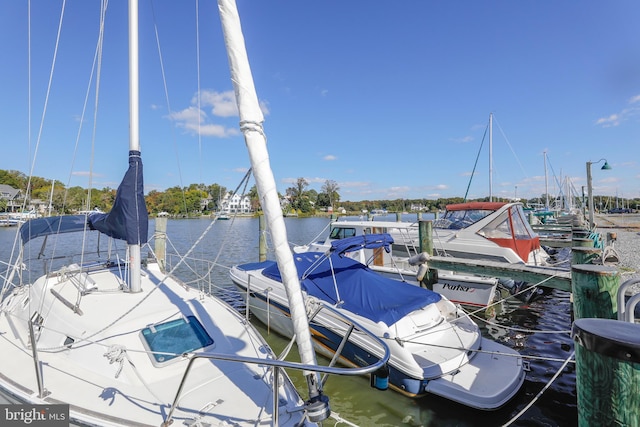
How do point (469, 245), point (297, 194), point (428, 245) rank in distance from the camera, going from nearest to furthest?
point (428, 245) → point (469, 245) → point (297, 194)

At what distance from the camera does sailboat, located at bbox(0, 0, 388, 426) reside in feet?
9.27

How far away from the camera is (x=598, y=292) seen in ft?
12.3

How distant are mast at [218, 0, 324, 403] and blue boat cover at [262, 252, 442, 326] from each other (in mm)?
2841

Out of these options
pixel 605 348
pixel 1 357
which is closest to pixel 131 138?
pixel 1 357

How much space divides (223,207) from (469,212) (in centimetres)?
1151

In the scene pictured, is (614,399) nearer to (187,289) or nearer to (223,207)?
(223,207)

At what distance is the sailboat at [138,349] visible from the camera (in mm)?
2826

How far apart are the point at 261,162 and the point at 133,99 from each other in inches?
133

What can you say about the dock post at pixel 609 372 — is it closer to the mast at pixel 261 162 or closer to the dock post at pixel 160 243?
the mast at pixel 261 162

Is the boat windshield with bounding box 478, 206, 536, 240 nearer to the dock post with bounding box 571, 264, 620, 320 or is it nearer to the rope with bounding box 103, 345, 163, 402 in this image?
the dock post with bounding box 571, 264, 620, 320

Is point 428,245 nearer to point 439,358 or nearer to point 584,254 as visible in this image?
point 584,254

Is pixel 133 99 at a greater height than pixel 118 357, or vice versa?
pixel 133 99

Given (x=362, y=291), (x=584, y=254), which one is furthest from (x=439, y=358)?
(x=584, y=254)

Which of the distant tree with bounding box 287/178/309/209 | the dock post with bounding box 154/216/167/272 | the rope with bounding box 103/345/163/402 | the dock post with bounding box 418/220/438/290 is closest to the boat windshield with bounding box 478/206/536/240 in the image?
the dock post with bounding box 418/220/438/290
